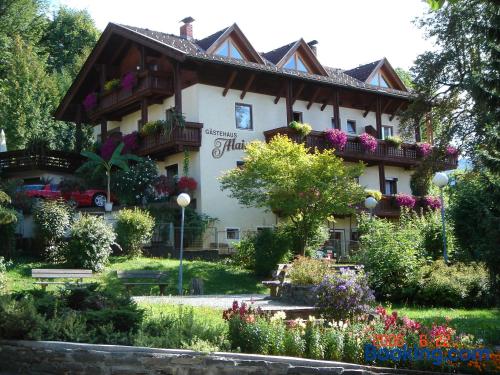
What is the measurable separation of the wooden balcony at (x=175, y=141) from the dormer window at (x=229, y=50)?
4.09 metres

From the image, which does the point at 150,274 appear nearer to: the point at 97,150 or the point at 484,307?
the point at 484,307

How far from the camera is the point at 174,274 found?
66.1 ft

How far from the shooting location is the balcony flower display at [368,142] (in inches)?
1266

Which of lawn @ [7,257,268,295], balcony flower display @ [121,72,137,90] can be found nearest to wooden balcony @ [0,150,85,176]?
balcony flower display @ [121,72,137,90]

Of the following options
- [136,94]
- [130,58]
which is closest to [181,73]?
[136,94]

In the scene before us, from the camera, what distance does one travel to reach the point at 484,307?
50.8 ft

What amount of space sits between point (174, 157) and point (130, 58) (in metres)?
6.74

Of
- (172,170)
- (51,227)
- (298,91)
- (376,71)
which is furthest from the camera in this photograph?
(376,71)

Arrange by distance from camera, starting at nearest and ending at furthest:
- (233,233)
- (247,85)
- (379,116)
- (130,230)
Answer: (130,230), (233,233), (247,85), (379,116)

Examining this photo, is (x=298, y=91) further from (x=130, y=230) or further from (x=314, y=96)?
(x=130, y=230)

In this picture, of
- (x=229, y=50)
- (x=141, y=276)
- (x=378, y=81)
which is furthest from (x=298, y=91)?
(x=141, y=276)

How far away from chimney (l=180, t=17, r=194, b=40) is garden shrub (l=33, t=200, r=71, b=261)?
15.2 metres

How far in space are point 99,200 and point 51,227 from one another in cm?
651

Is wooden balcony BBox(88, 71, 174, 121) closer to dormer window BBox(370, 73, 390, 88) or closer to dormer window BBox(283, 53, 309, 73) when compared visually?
dormer window BBox(283, 53, 309, 73)
